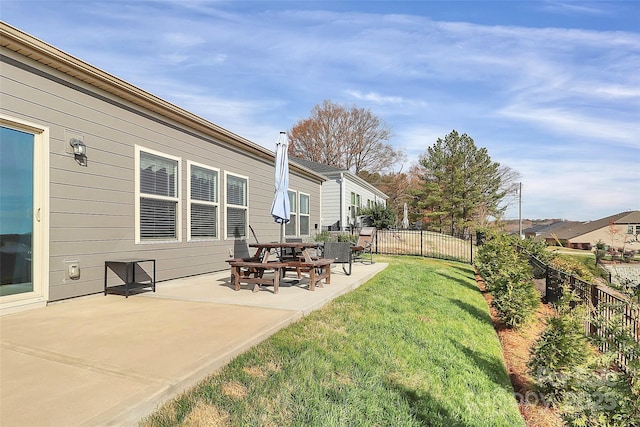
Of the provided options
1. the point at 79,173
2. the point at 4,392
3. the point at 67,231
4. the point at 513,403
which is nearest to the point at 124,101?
the point at 79,173

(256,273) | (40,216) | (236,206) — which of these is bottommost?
Answer: (256,273)

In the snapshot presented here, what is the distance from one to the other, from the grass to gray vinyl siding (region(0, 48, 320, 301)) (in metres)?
3.20

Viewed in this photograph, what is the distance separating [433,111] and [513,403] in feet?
49.7

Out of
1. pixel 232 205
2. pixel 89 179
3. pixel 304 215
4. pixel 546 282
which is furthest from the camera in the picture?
pixel 304 215

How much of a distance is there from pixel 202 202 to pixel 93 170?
2314 millimetres

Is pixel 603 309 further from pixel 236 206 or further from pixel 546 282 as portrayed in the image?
pixel 236 206

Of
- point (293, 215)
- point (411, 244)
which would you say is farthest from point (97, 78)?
point (411, 244)

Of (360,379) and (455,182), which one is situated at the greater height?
(455,182)

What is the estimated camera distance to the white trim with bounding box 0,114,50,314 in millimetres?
4039

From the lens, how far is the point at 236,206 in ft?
26.4

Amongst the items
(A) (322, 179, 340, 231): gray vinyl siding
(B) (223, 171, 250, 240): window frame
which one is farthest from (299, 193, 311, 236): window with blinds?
(A) (322, 179, 340, 231): gray vinyl siding

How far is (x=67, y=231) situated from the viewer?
4383 millimetres

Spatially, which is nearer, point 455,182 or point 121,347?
point 121,347

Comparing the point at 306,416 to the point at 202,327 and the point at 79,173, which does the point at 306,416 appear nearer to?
the point at 202,327
